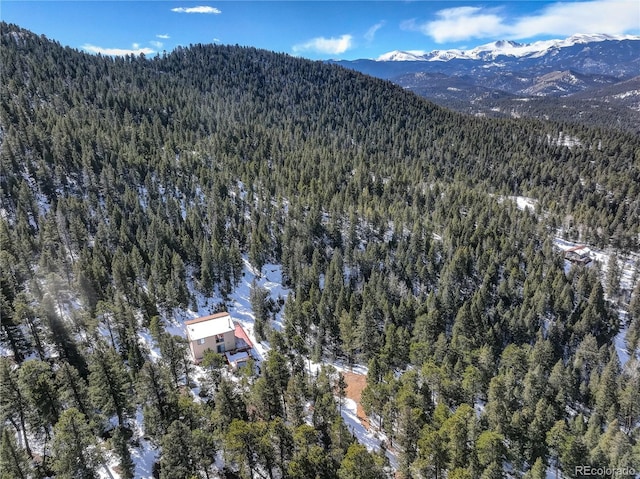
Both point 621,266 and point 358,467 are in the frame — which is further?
point 621,266

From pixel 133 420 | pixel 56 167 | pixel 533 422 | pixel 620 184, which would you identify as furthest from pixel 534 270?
pixel 56 167

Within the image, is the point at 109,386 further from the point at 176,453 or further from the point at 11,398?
the point at 176,453

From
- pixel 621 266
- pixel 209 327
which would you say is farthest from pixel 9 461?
pixel 621 266

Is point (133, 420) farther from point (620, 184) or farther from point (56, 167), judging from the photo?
point (620, 184)

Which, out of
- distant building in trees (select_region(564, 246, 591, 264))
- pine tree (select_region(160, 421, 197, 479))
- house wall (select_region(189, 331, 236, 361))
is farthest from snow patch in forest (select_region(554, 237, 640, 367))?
pine tree (select_region(160, 421, 197, 479))

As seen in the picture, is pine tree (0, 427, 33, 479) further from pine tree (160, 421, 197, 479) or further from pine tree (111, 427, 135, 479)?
pine tree (160, 421, 197, 479)

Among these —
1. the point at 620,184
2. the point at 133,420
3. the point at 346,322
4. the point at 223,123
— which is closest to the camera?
the point at 133,420

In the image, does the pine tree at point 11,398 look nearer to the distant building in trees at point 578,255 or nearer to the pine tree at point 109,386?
the pine tree at point 109,386

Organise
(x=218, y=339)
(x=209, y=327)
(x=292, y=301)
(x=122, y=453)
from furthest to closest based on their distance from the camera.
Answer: (x=292, y=301) → (x=209, y=327) → (x=218, y=339) → (x=122, y=453)
